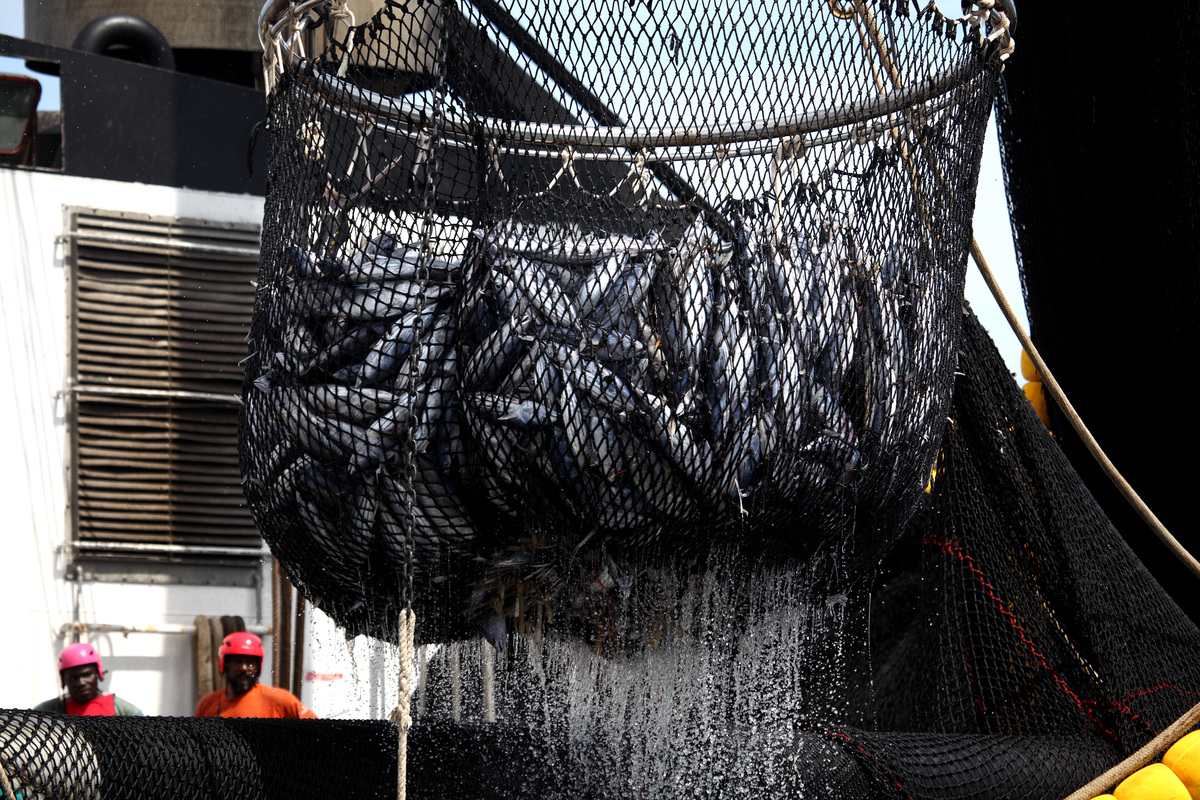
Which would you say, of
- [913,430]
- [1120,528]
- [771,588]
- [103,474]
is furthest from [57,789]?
[103,474]

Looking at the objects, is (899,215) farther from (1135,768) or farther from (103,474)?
(103,474)

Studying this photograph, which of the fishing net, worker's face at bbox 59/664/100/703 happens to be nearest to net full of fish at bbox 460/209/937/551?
the fishing net

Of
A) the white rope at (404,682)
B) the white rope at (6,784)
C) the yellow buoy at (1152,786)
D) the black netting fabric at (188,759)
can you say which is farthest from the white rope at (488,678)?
the yellow buoy at (1152,786)

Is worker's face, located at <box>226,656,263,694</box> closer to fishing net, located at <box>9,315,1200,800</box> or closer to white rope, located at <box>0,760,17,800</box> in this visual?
fishing net, located at <box>9,315,1200,800</box>

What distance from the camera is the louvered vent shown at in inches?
281

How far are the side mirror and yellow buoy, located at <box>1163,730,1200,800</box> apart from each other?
22.9 ft

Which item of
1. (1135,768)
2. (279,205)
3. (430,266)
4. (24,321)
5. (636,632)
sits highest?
(24,321)

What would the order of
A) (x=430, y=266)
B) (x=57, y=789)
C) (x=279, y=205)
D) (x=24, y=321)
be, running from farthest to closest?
(x=24, y=321)
(x=279, y=205)
(x=430, y=266)
(x=57, y=789)

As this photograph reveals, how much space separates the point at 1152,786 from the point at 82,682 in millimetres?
4522

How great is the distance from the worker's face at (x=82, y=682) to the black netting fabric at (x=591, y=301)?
381 cm

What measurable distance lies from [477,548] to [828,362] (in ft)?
2.05

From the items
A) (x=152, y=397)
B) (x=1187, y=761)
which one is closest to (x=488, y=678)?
(x=1187, y=761)

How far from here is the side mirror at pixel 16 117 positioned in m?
7.29

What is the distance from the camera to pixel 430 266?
1.90m
